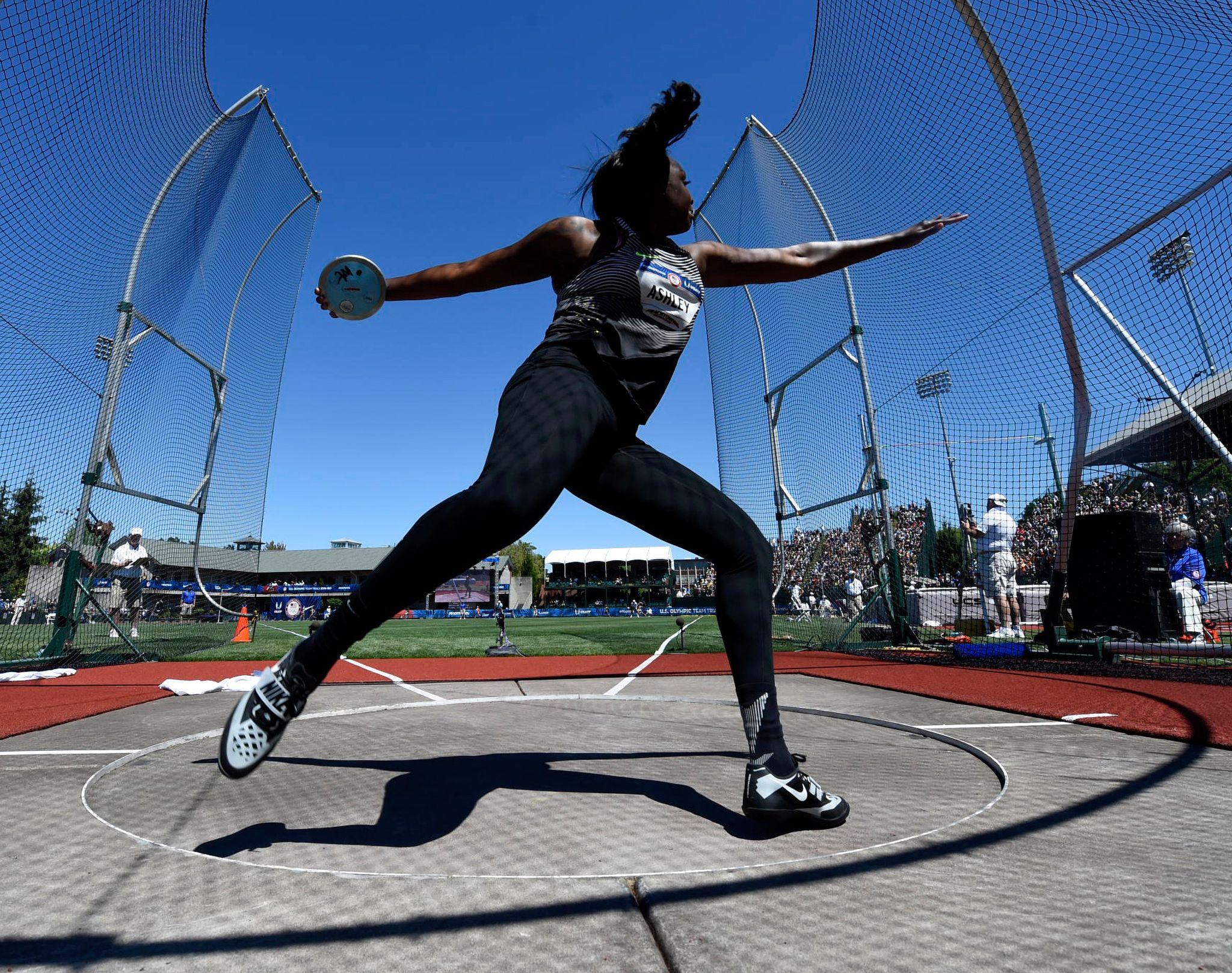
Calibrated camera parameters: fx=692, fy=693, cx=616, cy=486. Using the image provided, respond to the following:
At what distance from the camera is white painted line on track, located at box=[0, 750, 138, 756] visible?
2.60m

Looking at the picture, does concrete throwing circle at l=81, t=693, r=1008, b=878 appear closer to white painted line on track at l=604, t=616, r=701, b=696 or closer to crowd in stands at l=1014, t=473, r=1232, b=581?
white painted line on track at l=604, t=616, r=701, b=696

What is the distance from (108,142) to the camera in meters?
5.91

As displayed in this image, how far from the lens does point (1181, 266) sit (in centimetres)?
538

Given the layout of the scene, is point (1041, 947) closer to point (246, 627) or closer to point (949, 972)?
point (949, 972)

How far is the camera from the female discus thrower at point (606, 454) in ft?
5.62

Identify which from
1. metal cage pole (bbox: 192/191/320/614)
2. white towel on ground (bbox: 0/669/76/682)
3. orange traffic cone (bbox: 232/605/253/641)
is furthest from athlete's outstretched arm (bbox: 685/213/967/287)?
orange traffic cone (bbox: 232/605/253/641)

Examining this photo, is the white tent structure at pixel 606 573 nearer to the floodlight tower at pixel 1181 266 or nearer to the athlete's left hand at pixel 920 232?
the floodlight tower at pixel 1181 266

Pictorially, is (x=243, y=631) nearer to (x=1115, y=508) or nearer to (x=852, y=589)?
(x=852, y=589)

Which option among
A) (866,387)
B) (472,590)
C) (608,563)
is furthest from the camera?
(608,563)

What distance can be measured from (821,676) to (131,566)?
757 cm

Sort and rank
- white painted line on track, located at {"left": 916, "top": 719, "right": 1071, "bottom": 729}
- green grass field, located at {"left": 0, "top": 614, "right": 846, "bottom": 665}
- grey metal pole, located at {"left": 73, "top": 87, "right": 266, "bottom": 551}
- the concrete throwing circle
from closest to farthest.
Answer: the concrete throwing circle < white painted line on track, located at {"left": 916, "top": 719, "right": 1071, "bottom": 729} < grey metal pole, located at {"left": 73, "top": 87, "right": 266, "bottom": 551} < green grass field, located at {"left": 0, "top": 614, "right": 846, "bottom": 665}

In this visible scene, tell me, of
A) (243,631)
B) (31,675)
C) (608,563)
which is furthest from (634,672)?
(608,563)

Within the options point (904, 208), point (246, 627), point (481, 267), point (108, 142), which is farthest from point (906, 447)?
point (246, 627)

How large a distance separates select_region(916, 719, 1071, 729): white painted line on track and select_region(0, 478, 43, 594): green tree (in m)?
8.24
